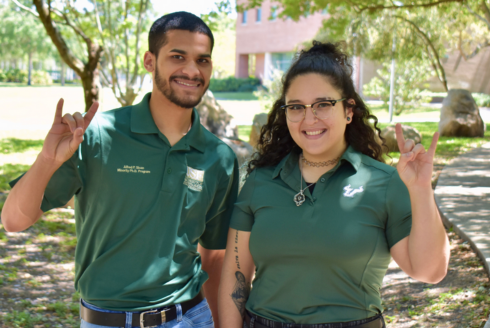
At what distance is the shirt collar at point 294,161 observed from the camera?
8.07ft

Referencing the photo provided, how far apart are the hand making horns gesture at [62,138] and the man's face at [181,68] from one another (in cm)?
57

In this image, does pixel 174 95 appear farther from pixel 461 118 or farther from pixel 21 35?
pixel 21 35

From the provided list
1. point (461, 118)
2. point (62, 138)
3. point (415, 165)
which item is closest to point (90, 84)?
point (62, 138)

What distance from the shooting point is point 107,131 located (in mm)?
2520

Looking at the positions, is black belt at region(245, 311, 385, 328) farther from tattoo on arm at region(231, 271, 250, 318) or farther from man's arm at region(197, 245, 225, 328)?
man's arm at region(197, 245, 225, 328)

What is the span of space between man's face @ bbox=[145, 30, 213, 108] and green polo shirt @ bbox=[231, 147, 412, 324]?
28.3 inches

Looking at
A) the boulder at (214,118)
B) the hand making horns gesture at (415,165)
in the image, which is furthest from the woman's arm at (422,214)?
the boulder at (214,118)

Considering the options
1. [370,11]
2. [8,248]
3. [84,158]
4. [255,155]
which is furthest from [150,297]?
[370,11]

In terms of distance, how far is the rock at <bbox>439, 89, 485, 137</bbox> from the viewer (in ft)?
50.2

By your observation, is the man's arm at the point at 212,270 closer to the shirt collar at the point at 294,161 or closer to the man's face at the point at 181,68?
the shirt collar at the point at 294,161

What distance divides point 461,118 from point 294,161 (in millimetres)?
14237

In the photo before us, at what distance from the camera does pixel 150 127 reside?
8.45 ft

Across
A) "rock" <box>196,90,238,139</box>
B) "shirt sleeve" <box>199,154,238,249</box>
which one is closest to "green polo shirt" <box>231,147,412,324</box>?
"shirt sleeve" <box>199,154,238,249</box>

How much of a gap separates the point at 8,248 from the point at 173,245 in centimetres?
452
